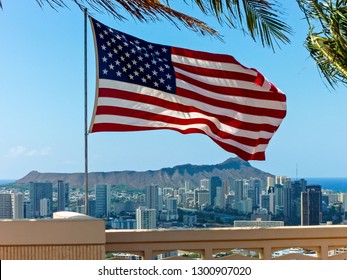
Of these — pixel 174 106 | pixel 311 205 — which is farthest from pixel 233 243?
pixel 311 205

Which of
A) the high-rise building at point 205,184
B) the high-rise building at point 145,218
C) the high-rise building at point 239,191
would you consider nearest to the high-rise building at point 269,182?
the high-rise building at point 239,191

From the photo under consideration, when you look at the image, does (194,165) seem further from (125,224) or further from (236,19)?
(236,19)

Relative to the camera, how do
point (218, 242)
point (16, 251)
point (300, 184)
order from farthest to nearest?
1. point (300, 184)
2. point (218, 242)
3. point (16, 251)

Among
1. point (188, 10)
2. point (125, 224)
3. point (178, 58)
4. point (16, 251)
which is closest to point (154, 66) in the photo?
point (178, 58)

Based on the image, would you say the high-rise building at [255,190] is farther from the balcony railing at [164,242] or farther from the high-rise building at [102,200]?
the balcony railing at [164,242]

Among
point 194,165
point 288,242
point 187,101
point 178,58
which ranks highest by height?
point 178,58

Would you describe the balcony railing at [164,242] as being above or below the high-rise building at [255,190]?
below
